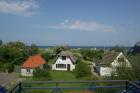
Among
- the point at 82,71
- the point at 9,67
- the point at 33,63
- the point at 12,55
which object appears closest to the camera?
the point at 82,71

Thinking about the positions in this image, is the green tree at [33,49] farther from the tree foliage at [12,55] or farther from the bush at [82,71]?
the bush at [82,71]

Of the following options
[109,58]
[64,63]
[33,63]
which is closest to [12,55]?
[33,63]

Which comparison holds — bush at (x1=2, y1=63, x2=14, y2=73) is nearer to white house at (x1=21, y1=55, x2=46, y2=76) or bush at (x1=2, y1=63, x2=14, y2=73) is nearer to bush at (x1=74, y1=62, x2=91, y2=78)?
white house at (x1=21, y1=55, x2=46, y2=76)

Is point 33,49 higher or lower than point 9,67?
higher

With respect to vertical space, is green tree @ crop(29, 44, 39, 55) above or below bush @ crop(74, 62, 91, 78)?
above

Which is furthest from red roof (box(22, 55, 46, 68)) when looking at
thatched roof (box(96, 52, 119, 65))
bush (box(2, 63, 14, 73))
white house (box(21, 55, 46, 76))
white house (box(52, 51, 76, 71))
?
thatched roof (box(96, 52, 119, 65))

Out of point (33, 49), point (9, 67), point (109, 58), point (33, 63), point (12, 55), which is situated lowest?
point (9, 67)

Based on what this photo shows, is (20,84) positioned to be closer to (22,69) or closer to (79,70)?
(79,70)

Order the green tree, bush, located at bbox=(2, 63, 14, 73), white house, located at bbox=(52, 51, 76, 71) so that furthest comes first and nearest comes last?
the green tree < white house, located at bbox=(52, 51, 76, 71) < bush, located at bbox=(2, 63, 14, 73)

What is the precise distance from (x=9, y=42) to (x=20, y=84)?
5706 centimetres

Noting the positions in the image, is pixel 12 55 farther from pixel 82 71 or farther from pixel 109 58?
pixel 109 58

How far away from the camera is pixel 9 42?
65250 mm

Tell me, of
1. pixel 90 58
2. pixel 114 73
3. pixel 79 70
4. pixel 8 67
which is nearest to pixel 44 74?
pixel 79 70

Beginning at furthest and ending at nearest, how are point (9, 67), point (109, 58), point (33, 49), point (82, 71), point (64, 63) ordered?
point (33, 49) < point (64, 63) < point (9, 67) < point (109, 58) < point (82, 71)
